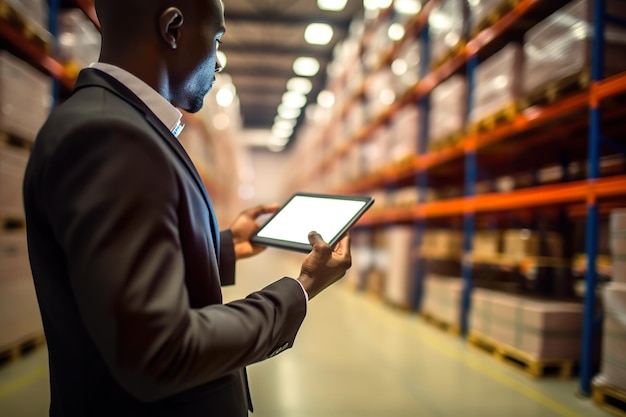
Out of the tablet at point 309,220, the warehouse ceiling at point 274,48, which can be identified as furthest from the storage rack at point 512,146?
the tablet at point 309,220

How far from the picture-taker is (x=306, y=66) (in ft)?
45.8

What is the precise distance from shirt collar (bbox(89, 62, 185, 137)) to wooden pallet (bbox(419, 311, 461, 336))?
478 centimetres

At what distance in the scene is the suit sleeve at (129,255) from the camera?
0.77m

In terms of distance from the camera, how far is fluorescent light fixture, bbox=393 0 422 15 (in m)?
6.61

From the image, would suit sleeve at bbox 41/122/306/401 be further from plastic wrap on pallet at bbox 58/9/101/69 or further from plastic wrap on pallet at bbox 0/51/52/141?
plastic wrap on pallet at bbox 58/9/101/69

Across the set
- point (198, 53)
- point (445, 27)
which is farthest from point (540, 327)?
point (445, 27)

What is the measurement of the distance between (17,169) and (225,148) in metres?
7.81

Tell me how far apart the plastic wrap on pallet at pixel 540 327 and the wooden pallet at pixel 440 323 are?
3.16ft

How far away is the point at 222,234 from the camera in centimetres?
160

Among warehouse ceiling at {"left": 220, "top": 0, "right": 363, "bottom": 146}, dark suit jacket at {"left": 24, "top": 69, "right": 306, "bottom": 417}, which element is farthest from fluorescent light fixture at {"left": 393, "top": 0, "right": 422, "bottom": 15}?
dark suit jacket at {"left": 24, "top": 69, "right": 306, "bottom": 417}

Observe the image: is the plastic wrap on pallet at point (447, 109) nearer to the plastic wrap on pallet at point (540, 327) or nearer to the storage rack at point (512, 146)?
the storage rack at point (512, 146)

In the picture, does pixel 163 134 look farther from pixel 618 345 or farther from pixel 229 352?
pixel 618 345

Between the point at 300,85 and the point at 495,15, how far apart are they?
39.2 feet

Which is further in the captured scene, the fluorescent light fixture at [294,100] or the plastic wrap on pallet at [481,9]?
the fluorescent light fixture at [294,100]
